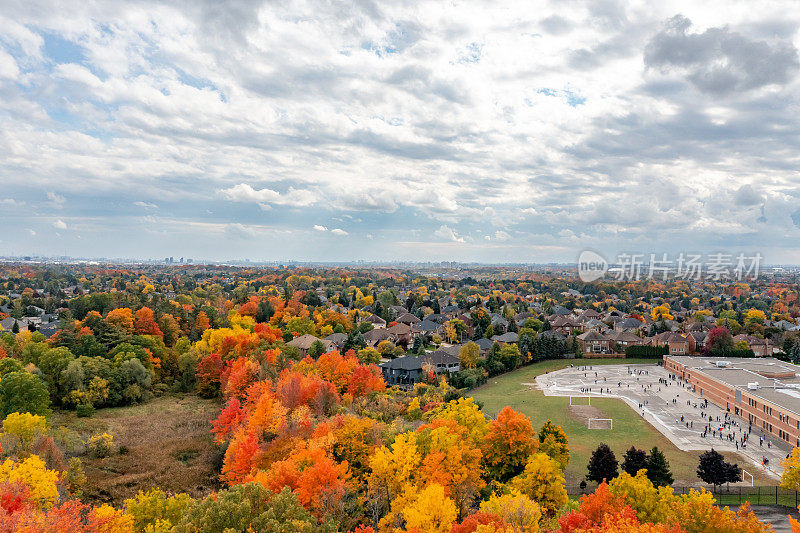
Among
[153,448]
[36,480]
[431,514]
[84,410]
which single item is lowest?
[153,448]

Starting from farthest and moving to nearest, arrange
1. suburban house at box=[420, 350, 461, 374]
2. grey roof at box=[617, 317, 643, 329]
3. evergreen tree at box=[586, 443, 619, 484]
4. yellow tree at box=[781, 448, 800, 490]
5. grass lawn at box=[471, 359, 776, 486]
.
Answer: grey roof at box=[617, 317, 643, 329] < suburban house at box=[420, 350, 461, 374] < grass lawn at box=[471, 359, 776, 486] < evergreen tree at box=[586, 443, 619, 484] < yellow tree at box=[781, 448, 800, 490]

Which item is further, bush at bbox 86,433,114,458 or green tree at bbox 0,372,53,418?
green tree at bbox 0,372,53,418

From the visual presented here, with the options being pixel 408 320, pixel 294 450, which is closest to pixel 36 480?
pixel 294 450

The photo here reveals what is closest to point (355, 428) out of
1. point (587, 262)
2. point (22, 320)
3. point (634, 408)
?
point (634, 408)

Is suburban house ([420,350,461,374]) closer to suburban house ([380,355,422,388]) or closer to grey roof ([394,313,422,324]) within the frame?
suburban house ([380,355,422,388])

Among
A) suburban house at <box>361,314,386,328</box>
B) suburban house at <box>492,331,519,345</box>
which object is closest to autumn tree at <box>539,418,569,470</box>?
suburban house at <box>492,331,519,345</box>

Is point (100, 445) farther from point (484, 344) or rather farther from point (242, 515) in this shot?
point (484, 344)
